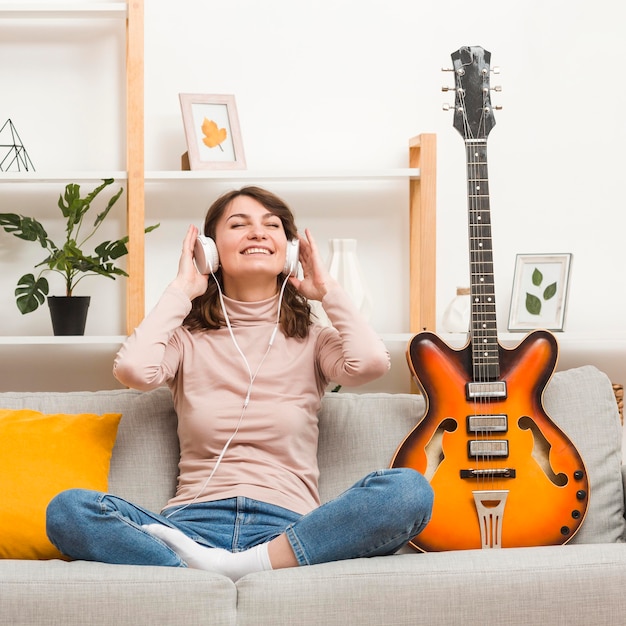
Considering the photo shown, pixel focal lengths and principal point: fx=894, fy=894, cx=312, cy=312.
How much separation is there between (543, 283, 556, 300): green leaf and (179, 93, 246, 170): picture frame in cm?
97

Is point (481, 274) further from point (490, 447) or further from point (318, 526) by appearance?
point (318, 526)

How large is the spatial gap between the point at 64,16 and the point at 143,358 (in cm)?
122

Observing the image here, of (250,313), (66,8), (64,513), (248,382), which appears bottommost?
(64,513)

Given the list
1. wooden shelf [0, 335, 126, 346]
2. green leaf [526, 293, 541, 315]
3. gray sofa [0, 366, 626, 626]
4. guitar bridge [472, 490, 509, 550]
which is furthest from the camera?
green leaf [526, 293, 541, 315]

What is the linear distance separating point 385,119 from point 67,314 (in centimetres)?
113

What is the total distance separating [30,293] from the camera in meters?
2.50

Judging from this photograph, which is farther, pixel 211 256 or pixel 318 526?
pixel 211 256

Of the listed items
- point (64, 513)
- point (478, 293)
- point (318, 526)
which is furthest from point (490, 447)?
point (64, 513)

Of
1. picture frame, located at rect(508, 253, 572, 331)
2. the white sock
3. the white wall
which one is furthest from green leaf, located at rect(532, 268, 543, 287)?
the white sock

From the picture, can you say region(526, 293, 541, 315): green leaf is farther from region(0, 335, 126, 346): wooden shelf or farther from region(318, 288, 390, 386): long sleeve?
region(0, 335, 126, 346): wooden shelf

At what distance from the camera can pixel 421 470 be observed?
6.58ft

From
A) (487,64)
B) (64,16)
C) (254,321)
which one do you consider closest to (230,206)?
(254,321)

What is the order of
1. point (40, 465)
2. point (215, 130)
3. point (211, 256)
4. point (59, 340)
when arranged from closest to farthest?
point (40, 465) < point (211, 256) < point (59, 340) < point (215, 130)

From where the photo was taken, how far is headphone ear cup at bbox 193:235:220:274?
7.03 feet
